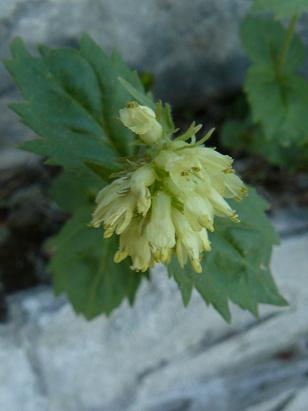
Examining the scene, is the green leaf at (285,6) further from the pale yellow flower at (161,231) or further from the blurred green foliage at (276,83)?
the pale yellow flower at (161,231)

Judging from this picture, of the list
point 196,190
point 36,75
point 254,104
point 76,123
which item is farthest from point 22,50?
point 254,104

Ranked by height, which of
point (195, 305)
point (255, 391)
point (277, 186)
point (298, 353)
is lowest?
point (255, 391)

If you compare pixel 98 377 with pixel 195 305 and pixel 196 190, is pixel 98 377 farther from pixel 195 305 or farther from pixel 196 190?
pixel 196 190

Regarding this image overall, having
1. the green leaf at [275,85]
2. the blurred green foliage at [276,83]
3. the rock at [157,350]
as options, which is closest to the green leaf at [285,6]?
the blurred green foliage at [276,83]

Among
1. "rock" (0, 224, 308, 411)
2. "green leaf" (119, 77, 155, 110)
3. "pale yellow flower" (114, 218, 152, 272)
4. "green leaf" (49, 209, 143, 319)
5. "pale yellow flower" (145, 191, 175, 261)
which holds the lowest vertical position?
"rock" (0, 224, 308, 411)

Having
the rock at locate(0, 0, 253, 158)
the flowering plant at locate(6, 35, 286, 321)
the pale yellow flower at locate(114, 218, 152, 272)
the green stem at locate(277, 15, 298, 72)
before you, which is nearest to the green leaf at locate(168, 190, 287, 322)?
the flowering plant at locate(6, 35, 286, 321)

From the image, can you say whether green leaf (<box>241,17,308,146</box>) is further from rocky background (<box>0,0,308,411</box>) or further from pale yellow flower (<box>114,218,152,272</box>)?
pale yellow flower (<box>114,218,152,272</box>)

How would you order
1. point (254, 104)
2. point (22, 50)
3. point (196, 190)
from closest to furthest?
point (196, 190) < point (22, 50) < point (254, 104)
